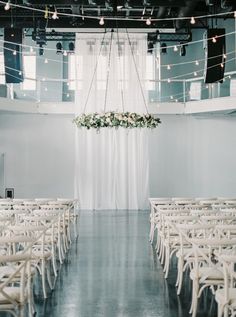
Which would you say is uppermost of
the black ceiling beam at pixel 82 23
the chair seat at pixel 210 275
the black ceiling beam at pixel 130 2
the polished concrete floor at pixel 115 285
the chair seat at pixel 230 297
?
the black ceiling beam at pixel 82 23

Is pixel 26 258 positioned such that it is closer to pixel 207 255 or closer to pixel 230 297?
pixel 230 297

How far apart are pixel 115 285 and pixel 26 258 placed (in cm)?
278

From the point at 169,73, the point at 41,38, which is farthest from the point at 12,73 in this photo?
the point at 169,73

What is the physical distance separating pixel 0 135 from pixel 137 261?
12157 millimetres

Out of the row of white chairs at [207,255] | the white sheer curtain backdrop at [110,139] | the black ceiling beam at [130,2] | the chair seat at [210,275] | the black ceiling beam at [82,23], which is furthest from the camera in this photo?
the white sheer curtain backdrop at [110,139]

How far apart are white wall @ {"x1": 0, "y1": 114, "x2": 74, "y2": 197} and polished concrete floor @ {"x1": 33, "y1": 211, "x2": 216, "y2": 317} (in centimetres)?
856

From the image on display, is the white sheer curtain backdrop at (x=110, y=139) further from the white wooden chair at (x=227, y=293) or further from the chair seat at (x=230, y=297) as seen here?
the white wooden chair at (x=227, y=293)

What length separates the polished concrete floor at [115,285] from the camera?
6.13m

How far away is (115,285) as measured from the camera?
24.3ft

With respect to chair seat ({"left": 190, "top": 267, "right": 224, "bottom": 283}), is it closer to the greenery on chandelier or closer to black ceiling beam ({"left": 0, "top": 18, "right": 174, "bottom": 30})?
the greenery on chandelier

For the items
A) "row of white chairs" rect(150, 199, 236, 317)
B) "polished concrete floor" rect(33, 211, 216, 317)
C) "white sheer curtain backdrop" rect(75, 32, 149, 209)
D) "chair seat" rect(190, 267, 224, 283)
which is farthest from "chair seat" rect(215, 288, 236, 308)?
"white sheer curtain backdrop" rect(75, 32, 149, 209)

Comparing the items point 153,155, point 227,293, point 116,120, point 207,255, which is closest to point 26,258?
point 227,293

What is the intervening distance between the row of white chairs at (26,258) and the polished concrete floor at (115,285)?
→ 22 cm

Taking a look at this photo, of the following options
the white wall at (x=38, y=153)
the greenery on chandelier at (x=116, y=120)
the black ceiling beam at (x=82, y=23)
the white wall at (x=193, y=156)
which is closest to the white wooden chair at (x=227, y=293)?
the greenery on chandelier at (x=116, y=120)
